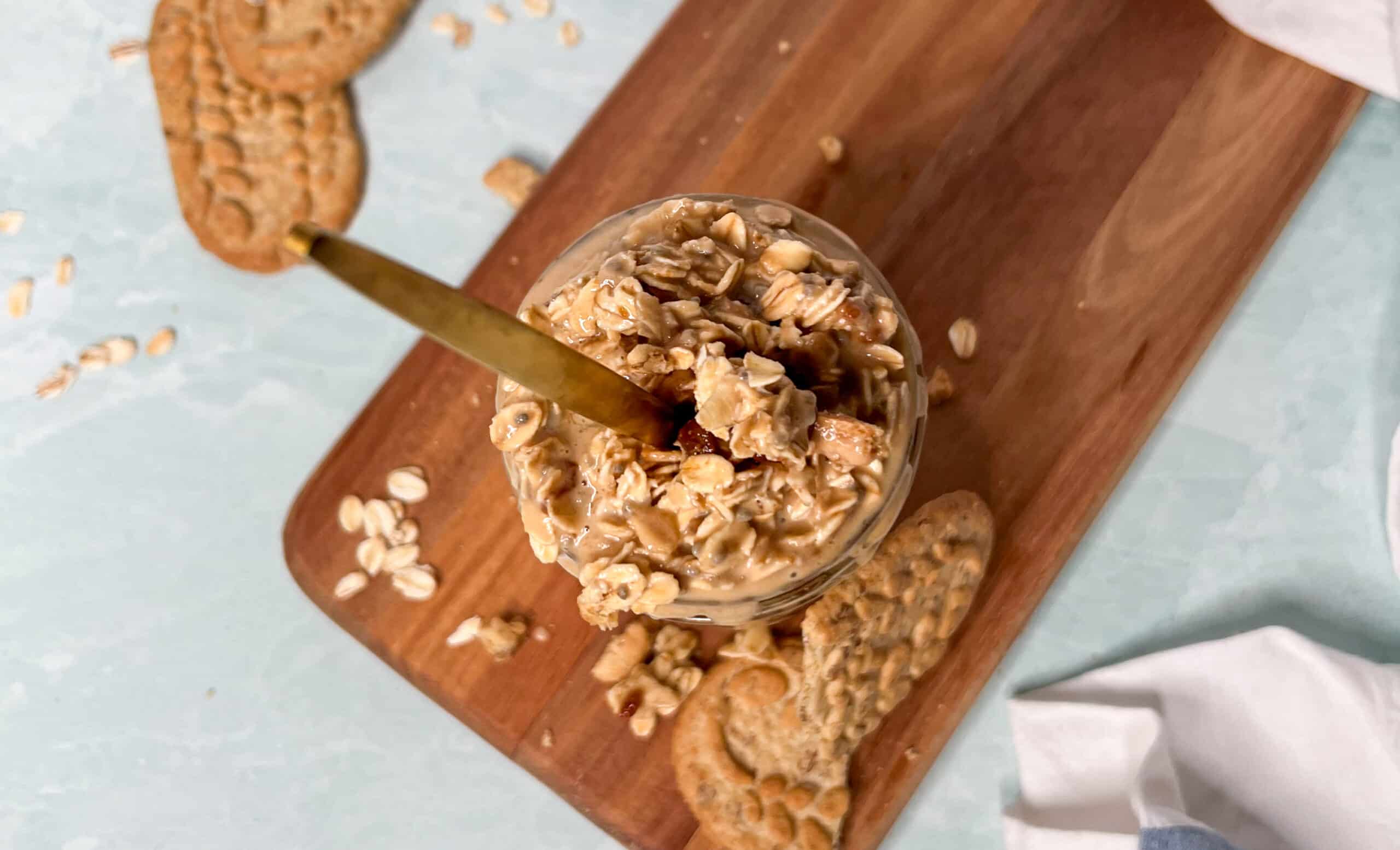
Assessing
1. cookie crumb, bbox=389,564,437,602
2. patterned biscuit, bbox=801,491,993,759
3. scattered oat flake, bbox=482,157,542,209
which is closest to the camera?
patterned biscuit, bbox=801,491,993,759

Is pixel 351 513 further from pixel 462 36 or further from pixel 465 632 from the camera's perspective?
pixel 462 36

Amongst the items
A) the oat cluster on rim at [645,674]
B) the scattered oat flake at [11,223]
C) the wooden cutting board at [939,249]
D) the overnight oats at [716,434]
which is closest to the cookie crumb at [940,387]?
the wooden cutting board at [939,249]

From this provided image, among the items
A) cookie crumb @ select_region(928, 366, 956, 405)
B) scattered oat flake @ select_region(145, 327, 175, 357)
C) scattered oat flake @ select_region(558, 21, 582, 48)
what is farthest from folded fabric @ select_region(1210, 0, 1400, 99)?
scattered oat flake @ select_region(145, 327, 175, 357)

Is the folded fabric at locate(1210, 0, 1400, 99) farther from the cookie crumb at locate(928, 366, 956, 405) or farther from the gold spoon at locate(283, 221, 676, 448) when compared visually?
the gold spoon at locate(283, 221, 676, 448)

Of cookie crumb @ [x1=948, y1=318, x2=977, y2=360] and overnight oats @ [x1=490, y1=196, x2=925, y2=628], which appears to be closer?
overnight oats @ [x1=490, y1=196, x2=925, y2=628]

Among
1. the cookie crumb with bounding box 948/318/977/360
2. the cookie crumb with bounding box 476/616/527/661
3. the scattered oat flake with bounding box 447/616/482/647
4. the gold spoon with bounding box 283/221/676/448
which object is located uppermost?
the cookie crumb with bounding box 948/318/977/360

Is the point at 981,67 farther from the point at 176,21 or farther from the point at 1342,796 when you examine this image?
the point at 176,21

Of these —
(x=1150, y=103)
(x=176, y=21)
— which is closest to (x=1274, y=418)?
(x=1150, y=103)
